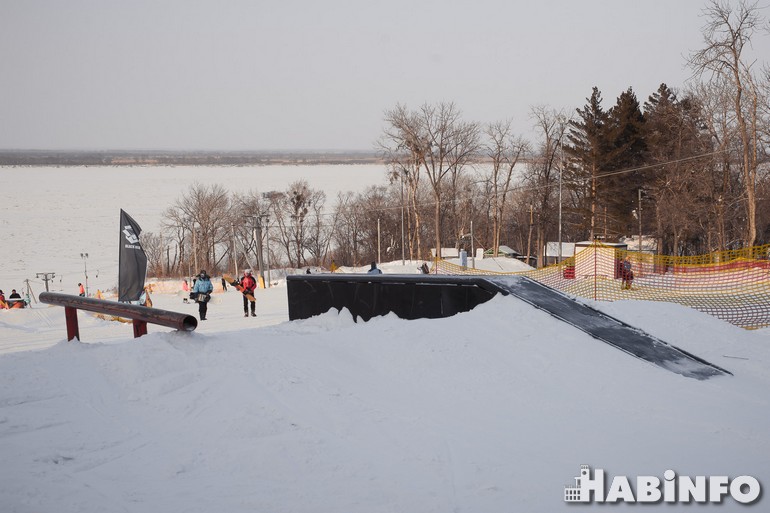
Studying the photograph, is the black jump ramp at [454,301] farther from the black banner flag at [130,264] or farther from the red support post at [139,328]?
the black banner flag at [130,264]

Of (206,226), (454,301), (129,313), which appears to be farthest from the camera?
(206,226)

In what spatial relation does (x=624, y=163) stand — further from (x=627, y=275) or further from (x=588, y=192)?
(x=627, y=275)

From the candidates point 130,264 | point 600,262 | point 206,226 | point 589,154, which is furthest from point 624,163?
point 206,226

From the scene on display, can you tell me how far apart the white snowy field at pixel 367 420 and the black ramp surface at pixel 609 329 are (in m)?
0.22

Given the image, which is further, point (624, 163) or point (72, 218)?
point (72, 218)

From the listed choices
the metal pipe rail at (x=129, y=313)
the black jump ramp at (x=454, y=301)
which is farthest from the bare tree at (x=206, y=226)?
the metal pipe rail at (x=129, y=313)

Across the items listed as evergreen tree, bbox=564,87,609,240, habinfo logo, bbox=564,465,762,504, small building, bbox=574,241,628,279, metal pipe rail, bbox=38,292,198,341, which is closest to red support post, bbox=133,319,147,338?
metal pipe rail, bbox=38,292,198,341

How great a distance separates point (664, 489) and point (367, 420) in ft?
7.88

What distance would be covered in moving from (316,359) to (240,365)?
881 mm

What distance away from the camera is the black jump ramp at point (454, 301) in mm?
7325

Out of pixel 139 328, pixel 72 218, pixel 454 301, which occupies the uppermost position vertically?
pixel 72 218

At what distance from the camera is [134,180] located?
570 ft

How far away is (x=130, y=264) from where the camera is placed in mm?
17719

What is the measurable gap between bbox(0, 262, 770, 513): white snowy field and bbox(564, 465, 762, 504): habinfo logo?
0.29ft
